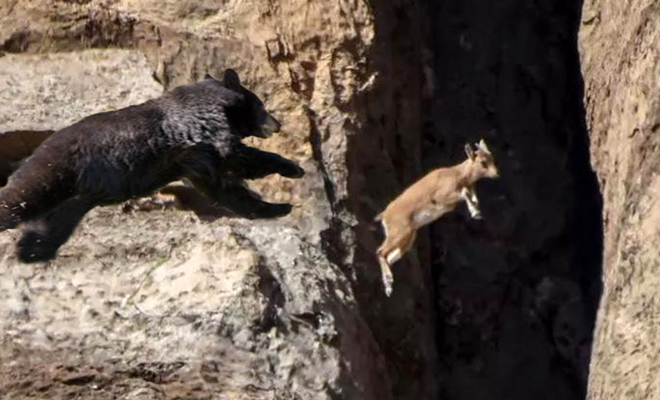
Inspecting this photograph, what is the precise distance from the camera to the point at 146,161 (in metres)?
6.80

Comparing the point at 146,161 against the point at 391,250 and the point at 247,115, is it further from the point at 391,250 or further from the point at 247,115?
the point at 391,250

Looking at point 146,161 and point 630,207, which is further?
point 146,161

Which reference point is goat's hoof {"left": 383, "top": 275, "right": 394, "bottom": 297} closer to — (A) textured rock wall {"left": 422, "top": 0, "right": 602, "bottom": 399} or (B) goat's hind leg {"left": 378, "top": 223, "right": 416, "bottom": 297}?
(B) goat's hind leg {"left": 378, "top": 223, "right": 416, "bottom": 297}

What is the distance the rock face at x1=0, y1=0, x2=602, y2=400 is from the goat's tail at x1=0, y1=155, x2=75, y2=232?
0.26 m

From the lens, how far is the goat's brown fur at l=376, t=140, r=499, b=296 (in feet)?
22.1

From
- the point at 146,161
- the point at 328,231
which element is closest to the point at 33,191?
the point at 146,161

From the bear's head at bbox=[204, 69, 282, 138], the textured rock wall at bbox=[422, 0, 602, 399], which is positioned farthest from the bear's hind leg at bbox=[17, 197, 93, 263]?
the textured rock wall at bbox=[422, 0, 602, 399]

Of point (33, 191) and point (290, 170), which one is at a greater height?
point (290, 170)

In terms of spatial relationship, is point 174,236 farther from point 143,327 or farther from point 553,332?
point 553,332

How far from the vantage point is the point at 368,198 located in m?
7.38

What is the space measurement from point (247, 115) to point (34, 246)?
32.8 inches

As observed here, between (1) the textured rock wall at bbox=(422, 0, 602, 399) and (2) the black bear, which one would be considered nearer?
(2) the black bear

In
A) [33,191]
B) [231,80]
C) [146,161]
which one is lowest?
[33,191]

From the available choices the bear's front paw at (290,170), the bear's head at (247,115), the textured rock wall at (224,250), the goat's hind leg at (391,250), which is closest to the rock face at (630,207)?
the goat's hind leg at (391,250)
